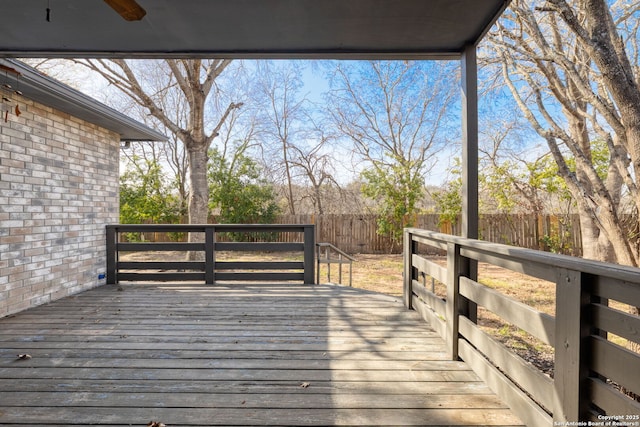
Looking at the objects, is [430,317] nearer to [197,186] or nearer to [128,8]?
[128,8]

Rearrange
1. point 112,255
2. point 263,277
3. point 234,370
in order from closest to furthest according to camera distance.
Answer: point 234,370, point 263,277, point 112,255

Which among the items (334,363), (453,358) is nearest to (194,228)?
(334,363)

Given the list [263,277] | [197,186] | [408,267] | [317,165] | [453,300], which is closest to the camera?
[453,300]

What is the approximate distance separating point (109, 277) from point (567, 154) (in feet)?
38.4

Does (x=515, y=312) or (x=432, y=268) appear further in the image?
(x=432, y=268)

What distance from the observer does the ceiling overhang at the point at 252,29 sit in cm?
234

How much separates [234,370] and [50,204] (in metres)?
3.46

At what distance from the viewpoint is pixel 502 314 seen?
72.3 inches

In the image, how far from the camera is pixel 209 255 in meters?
4.87

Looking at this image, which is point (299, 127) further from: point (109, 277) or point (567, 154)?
point (109, 277)

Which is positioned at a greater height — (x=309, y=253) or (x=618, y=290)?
(x=618, y=290)

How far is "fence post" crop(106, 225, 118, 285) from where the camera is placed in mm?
5008

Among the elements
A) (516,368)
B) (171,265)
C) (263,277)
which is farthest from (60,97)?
(516,368)

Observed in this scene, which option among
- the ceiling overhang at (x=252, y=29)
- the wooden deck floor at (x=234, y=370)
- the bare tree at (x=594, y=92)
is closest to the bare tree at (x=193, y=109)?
the wooden deck floor at (x=234, y=370)
